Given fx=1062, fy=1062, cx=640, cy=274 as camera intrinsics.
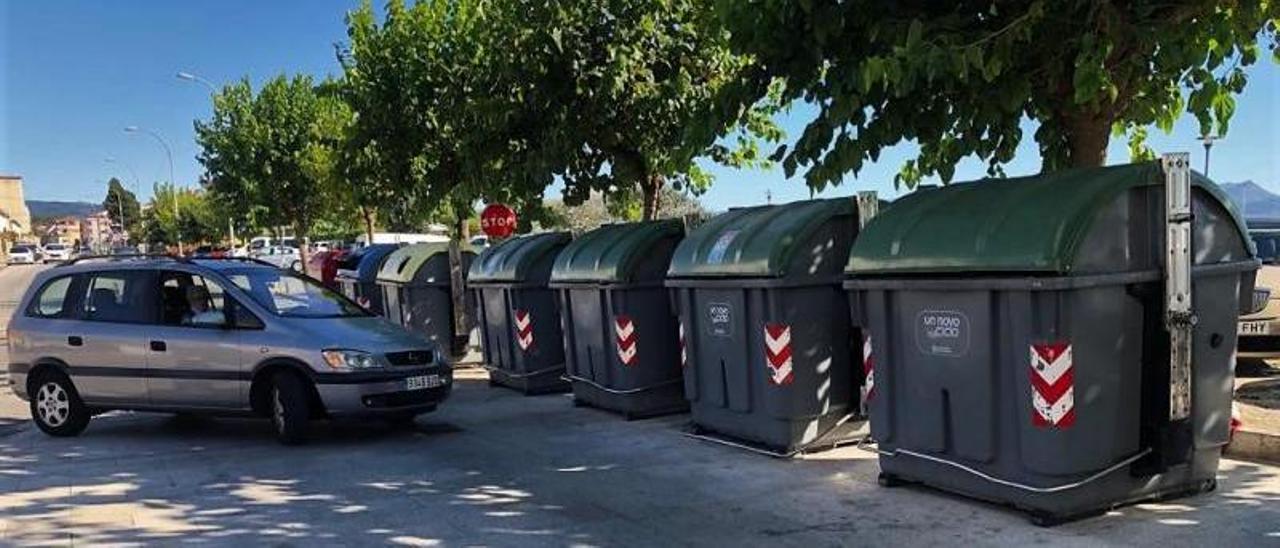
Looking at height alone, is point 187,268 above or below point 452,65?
below

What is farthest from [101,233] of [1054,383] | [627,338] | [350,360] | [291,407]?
[1054,383]

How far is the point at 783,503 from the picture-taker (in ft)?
20.9

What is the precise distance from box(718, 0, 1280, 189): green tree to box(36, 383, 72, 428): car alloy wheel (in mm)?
6548

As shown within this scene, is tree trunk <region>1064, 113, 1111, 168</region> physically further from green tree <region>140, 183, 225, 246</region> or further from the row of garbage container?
green tree <region>140, 183, 225, 246</region>

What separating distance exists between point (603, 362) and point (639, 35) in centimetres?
428

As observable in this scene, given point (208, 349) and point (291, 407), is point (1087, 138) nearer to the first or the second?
point (291, 407)

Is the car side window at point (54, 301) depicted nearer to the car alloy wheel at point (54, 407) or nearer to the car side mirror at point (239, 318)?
the car alloy wheel at point (54, 407)

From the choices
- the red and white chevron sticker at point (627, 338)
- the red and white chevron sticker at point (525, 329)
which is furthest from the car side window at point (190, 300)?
the red and white chevron sticker at point (627, 338)

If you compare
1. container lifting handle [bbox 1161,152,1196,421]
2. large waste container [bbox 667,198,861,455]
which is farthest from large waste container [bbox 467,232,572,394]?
container lifting handle [bbox 1161,152,1196,421]

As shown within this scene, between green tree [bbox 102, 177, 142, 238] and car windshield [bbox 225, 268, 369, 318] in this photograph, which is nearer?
car windshield [bbox 225, 268, 369, 318]

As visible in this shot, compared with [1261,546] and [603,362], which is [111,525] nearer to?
[603,362]

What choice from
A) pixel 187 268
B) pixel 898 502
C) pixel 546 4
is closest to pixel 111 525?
pixel 187 268

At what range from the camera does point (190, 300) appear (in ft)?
30.5

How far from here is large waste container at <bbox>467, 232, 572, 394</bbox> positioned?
11453mm
